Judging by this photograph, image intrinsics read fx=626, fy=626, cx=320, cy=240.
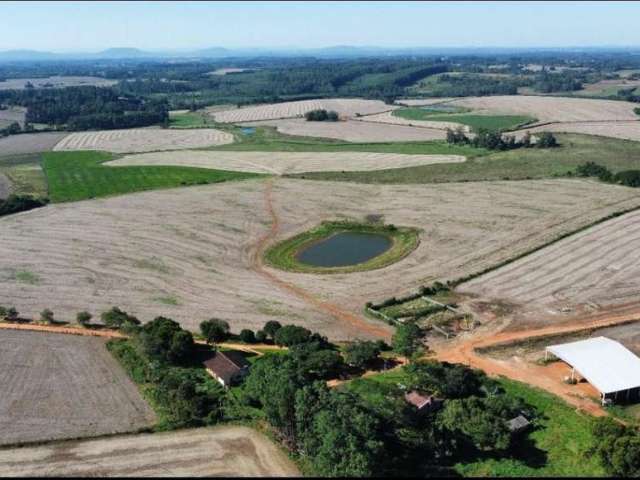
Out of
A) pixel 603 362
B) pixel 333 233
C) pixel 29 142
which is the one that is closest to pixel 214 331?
pixel 603 362

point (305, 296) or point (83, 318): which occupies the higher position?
point (83, 318)

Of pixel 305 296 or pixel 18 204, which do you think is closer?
pixel 305 296

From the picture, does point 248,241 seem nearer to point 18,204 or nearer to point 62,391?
point 62,391

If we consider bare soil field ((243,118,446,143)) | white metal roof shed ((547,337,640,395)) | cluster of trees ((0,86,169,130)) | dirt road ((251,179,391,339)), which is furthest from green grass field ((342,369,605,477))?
cluster of trees ((0,86,169,130))

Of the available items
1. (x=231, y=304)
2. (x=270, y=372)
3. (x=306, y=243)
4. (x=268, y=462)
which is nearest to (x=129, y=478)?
(x=268, y=462)

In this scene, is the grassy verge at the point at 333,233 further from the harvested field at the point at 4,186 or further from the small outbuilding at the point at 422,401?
the harvested field at the point at 4,186

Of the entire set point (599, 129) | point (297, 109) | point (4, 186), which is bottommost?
point (4, 186)
